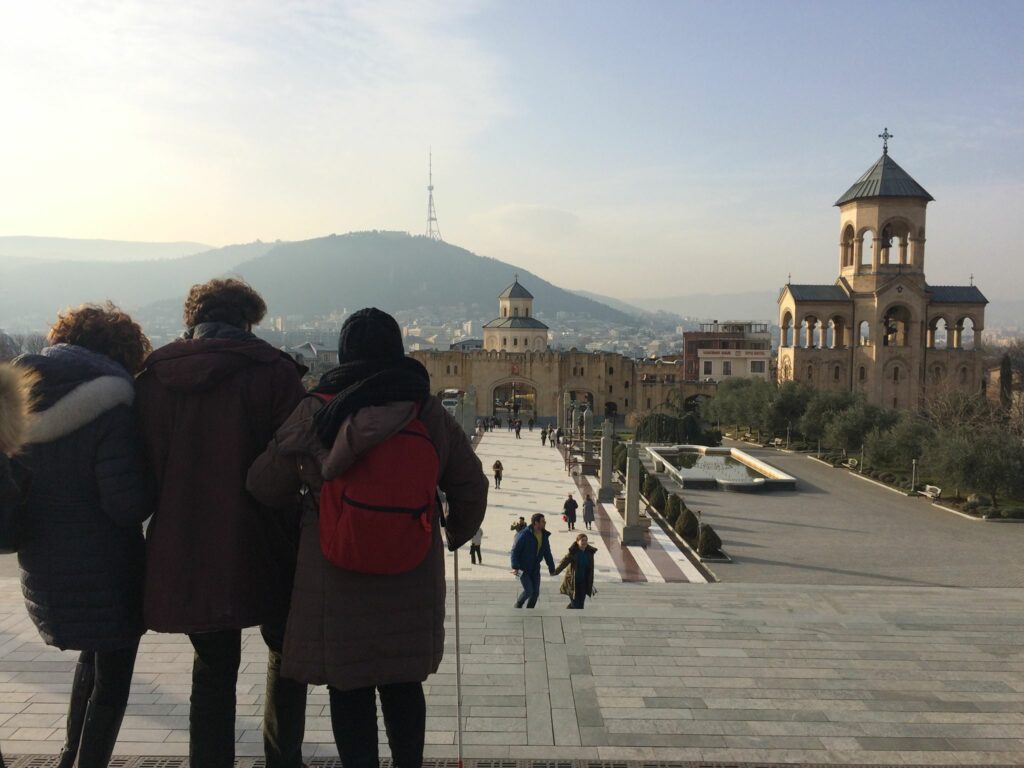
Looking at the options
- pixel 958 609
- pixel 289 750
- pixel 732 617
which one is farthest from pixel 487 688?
pixel 958 609

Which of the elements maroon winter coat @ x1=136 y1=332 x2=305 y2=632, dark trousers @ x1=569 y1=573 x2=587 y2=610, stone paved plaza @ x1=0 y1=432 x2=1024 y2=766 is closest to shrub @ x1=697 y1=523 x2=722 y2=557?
stone paved plaza @ x1=0 y1=432 x2=1024 y2=766

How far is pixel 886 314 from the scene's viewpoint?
3747cm

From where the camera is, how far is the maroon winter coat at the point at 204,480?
2508mm

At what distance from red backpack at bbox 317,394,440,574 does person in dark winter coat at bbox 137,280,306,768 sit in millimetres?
371

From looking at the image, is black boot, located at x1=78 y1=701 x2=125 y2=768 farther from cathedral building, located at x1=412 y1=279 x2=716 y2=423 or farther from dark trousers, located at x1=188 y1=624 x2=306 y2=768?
cathedral building, located at x1=412 y1=279 x2=716 y2=423

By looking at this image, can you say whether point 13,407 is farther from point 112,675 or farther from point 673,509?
point 673,509

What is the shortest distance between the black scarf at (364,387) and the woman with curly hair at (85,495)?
0.65 meters

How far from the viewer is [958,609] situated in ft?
19.0

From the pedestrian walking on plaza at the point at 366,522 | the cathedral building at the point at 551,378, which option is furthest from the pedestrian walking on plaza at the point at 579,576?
the cathedral building at the point at 551,378

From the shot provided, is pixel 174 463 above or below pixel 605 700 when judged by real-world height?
above

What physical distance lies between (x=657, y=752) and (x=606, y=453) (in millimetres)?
17728

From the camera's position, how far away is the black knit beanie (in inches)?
97.1

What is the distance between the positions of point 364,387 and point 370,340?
→ 6.8 inches

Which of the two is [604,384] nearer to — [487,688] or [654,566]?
[654,566]
